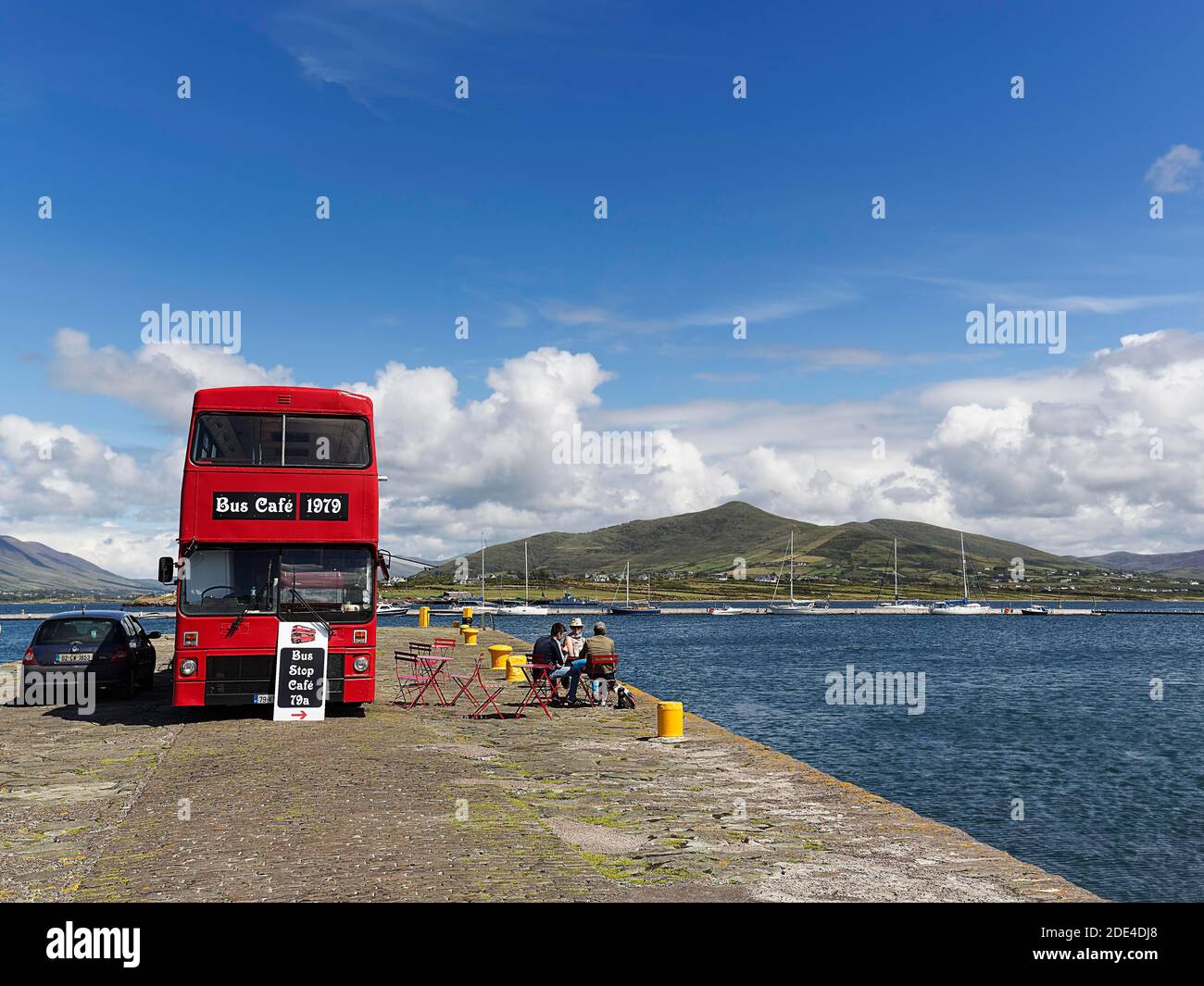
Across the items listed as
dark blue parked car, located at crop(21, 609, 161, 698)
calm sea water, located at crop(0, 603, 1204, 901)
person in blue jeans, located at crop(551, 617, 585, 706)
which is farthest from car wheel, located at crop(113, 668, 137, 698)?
calm sea water, located at crop(0, 603, 1204, 901)

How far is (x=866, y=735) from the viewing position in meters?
35.9

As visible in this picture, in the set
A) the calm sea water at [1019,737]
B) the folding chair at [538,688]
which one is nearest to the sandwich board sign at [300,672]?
the folding chair at [538,688]

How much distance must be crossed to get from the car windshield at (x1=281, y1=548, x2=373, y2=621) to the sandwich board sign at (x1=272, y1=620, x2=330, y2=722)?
0.34 meters

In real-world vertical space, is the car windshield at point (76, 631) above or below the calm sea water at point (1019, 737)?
above

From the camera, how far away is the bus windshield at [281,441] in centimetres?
1728

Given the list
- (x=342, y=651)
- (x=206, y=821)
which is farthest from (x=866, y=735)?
(x=206, y=821)

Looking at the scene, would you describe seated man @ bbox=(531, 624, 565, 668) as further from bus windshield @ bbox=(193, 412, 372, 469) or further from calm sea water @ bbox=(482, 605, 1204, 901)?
calm sea water @ bbox=(482, 605, 1204, 901)

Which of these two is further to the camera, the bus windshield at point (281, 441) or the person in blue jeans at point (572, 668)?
the person in blue jeans at point (572, 668)

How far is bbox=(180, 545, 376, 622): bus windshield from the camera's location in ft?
57.9

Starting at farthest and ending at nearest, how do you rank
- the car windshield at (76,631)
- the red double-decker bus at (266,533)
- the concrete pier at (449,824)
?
1. the car windshield at (76,631)
2. the red double-decker bus at (266,533)
3. the concrete pier at (449,824)

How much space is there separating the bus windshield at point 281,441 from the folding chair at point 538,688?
634 centimetres

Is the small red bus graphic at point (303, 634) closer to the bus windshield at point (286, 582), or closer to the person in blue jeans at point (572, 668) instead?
the bus windshield at point (286, 582)

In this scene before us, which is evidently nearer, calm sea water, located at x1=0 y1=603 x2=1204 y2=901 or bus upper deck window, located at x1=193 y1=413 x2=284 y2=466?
bus upper deck window, located at x1=193 y1=413 x2=284 y2=466

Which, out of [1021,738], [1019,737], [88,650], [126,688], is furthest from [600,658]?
[1019,737]
